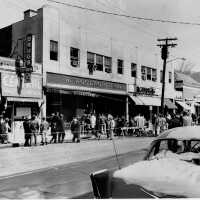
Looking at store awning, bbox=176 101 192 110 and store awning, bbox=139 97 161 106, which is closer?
store awning, bbox=139 97 161 106

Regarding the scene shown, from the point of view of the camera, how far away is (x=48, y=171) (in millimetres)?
10430

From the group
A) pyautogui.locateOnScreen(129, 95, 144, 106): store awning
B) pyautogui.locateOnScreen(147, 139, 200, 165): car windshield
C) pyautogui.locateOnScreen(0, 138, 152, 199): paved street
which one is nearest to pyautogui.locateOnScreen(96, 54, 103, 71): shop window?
pyautogui.locateOnScreen(129, 95, 144, 106): store awning

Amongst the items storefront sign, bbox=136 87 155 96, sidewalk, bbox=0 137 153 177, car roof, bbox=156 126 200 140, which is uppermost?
storefront sign, bbox=136 87 155 96

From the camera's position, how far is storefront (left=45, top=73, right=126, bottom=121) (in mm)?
24547

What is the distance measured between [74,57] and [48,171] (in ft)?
56.6

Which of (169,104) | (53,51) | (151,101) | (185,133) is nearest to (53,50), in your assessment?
(53,51)

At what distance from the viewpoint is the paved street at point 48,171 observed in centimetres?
775

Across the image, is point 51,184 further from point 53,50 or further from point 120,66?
point 120,66

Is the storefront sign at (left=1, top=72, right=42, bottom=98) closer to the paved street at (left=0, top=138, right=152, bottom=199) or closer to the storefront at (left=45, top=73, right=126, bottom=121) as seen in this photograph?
the storefront at (left=45, top=73, right=126, bottom=121)

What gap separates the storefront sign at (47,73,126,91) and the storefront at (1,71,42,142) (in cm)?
142

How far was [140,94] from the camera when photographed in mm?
34250

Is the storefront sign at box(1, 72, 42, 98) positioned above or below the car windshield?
above

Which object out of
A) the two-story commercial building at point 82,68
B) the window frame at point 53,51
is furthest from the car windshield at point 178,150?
the window frame at point 53,51

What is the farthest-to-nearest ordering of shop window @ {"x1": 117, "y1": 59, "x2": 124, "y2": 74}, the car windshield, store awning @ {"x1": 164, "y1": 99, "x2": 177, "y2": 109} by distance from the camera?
store awning @ {"x1": 164, "y1": 99, "x2": 177, "y2": 109} → shop window @ {"x1": 117, "y1": 59, "x2": 124, "y2": 74} → the car windshield
